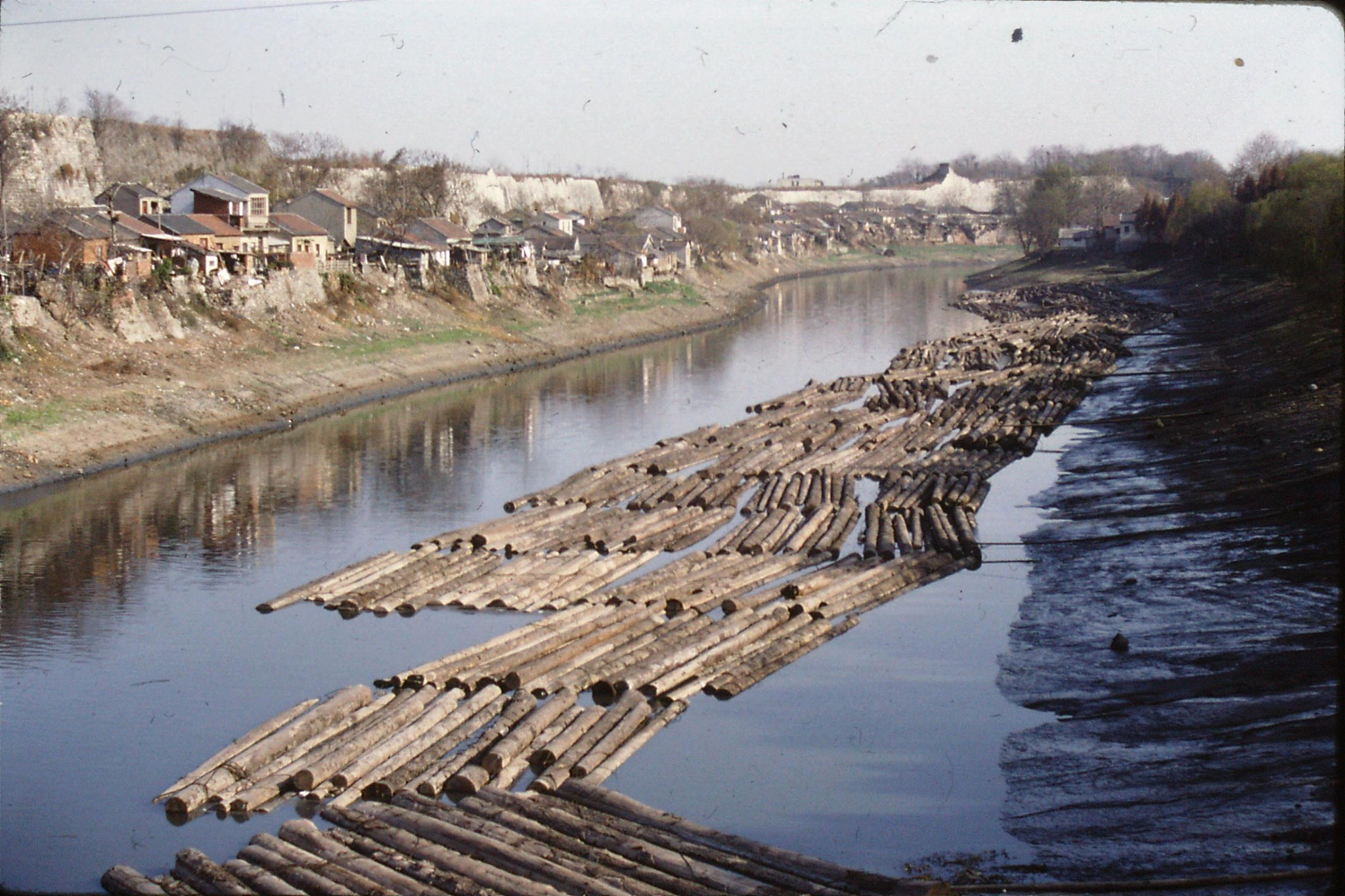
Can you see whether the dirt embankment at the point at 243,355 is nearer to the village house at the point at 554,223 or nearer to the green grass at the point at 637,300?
the green grass at the point at 637,300

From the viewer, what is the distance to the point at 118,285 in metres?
31.7

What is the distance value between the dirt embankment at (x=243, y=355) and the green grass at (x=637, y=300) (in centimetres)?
37

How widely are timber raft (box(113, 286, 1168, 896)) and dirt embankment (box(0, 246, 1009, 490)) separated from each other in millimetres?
9841

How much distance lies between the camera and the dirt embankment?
1006 inches

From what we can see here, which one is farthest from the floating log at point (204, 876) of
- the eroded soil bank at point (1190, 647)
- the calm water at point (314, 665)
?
the eroded soil bank at point (1190, 647)

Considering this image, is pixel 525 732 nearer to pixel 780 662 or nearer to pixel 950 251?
pixel 780 662

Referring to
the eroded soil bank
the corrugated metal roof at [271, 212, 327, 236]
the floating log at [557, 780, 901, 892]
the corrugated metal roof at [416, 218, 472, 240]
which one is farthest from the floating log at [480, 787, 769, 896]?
the corrugated metal roof at [416, 218, 472, 240]

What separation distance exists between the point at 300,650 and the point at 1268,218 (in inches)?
1386

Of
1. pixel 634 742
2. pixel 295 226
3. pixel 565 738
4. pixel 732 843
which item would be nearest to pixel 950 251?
pixel 295 226

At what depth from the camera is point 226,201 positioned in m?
43.8

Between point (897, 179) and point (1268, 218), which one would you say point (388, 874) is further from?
point (897, 179)

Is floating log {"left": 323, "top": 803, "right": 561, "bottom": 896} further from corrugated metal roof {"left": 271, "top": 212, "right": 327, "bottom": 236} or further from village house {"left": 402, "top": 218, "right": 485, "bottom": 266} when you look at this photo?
village house {"left": 402, "top": 218, "right": 485, "bottom": 266}

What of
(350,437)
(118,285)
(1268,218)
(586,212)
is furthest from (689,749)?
(586,212)

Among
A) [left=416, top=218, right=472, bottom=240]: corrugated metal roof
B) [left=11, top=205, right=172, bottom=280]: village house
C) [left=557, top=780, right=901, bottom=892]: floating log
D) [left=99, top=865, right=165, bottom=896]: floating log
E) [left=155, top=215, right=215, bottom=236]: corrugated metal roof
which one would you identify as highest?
[left=416, top=218, right=472, bottom=240]: corrugated metal roof
